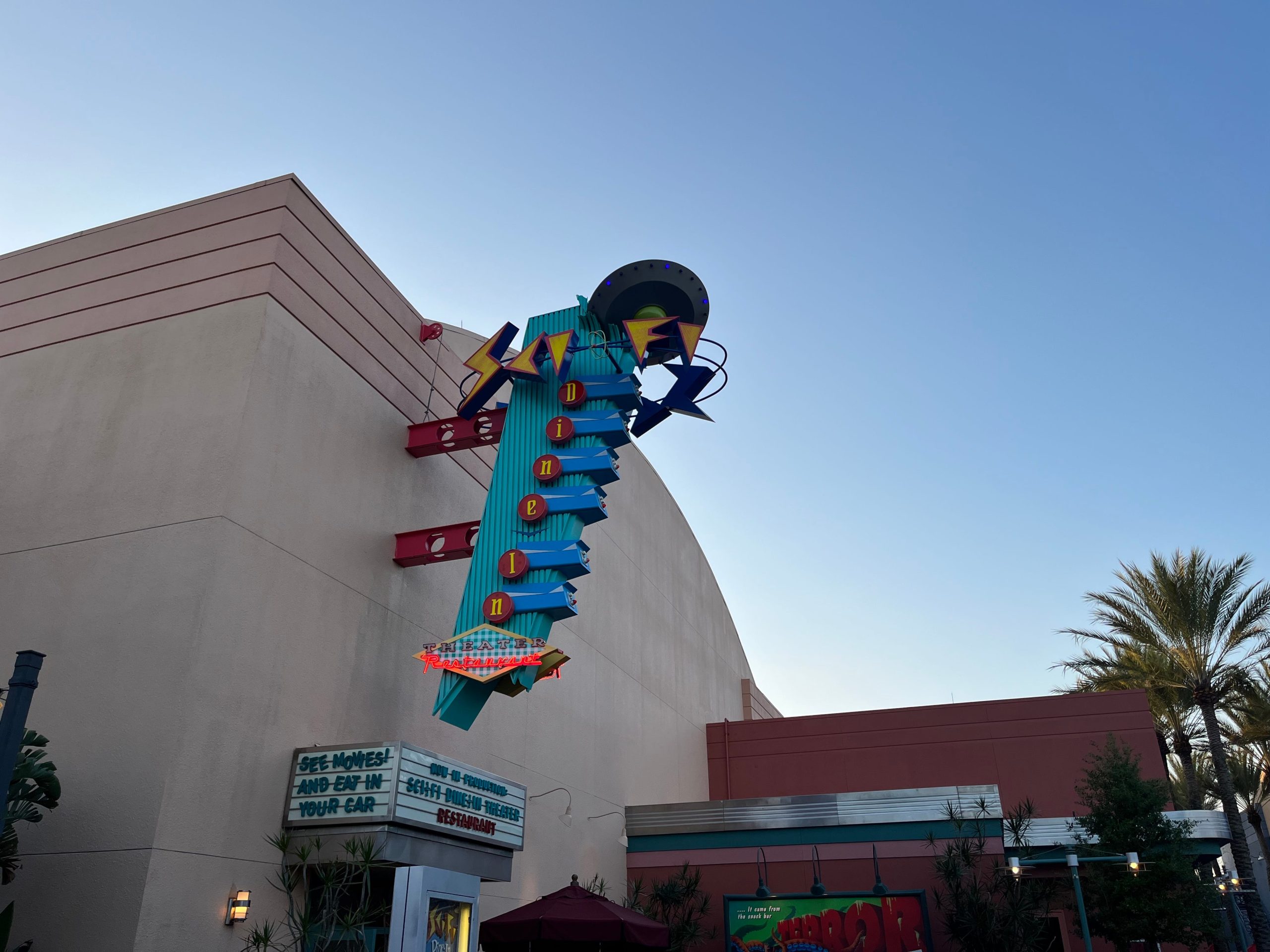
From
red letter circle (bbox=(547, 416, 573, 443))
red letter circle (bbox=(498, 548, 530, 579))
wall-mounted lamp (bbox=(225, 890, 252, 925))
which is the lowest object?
wall-mounted lamp (bbox=(225, 890, 252, 925))

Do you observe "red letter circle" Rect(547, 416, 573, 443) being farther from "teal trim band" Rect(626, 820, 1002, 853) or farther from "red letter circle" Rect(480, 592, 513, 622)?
"teal trim band" Rect(626, 820, 1002, 853)

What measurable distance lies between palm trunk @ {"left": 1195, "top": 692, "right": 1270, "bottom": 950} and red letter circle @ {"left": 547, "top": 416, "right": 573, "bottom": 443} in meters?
18.3

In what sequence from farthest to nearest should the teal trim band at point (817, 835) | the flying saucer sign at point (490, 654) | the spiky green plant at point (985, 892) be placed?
the teal trim band at point (817, 835)
the spiky green plant at point (985, 892)
the flying saucer sign at point (490, 654)

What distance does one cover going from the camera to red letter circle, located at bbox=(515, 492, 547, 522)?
48.9 feet

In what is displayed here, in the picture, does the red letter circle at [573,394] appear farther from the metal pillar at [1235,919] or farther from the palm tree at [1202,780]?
the palm tree at [1202,780]

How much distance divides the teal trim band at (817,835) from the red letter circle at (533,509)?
10.4 meters

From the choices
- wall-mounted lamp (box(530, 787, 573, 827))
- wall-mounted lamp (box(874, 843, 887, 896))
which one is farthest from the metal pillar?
wall-mounted lamp (box(530, 787, 573, 827))

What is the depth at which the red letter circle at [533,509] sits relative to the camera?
1490 cm

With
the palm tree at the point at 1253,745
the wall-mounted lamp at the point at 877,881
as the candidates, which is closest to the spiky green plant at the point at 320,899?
the wall-mounted lamp at the point at 877,881

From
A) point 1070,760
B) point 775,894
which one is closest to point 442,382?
point 775,894

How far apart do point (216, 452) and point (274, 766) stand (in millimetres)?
4295

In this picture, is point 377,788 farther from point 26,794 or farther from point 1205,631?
point 1205,631

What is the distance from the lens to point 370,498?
15992 mm

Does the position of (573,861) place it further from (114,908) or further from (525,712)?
(114,908)
